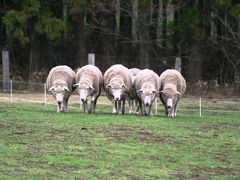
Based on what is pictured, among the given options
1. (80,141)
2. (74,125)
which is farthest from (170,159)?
(74,125)

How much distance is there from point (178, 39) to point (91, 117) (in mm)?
20222

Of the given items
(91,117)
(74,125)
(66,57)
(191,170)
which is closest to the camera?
(191,170)

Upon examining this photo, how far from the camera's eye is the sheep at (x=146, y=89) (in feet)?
71.1

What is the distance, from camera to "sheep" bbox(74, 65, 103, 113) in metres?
22.1

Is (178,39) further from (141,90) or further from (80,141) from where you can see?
(80,141)

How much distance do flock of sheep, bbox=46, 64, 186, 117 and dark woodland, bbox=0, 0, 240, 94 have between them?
11322 mm

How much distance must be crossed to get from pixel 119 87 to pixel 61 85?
194 centimetres

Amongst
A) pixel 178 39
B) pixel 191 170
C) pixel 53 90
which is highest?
pixel 178 39

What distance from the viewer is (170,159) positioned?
42.2ft

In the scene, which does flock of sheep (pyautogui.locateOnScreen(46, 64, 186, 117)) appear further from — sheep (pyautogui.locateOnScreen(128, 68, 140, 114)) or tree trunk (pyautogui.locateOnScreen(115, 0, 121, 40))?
tree trunk (pyautogui.locateOnScreen(115, 0, 121, 40))

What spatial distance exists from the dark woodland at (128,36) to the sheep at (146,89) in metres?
11.6

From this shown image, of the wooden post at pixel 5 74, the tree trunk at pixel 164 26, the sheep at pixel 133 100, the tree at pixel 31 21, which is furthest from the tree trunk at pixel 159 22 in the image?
the sheep at pixel 133 100

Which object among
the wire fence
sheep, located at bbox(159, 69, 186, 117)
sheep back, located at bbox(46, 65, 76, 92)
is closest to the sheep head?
sheep, located at bbox(159, 69, 186, 117)

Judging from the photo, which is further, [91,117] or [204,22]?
[204,22]
